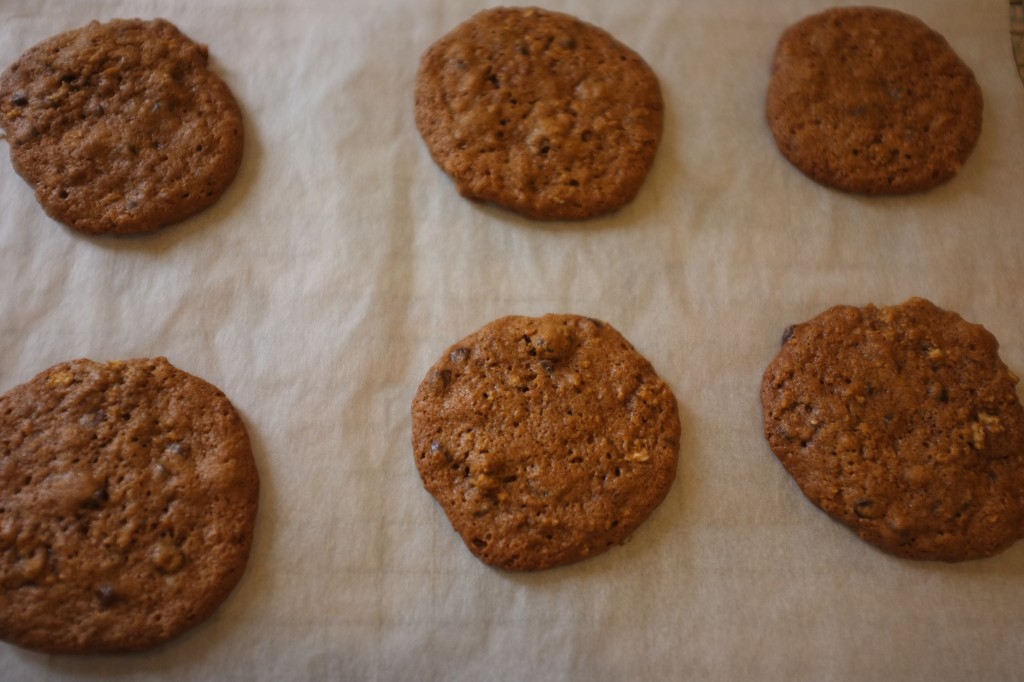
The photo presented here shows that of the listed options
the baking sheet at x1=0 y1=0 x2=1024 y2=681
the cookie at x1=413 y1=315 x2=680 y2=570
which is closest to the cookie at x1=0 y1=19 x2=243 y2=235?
the baking sheet at x1=0 y1=0 x2=1024 y2=681

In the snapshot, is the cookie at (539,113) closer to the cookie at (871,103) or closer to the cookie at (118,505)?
the cookie at (871,103)

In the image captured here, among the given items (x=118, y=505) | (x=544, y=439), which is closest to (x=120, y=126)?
(x=118, y=505)

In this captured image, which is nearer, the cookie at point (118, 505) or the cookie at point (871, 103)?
the cookie at point (118, 505)

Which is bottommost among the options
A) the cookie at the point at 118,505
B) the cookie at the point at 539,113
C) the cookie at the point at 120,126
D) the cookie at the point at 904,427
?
the cookie at the point at 904,427

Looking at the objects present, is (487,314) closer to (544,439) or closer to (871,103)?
(544,439)

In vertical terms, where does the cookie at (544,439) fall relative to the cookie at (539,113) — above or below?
below

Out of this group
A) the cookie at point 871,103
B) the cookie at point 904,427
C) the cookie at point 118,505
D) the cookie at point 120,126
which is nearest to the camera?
the cookie at point 118,505

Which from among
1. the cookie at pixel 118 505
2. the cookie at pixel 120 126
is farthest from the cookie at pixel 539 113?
the cookie at pixel 118 505
